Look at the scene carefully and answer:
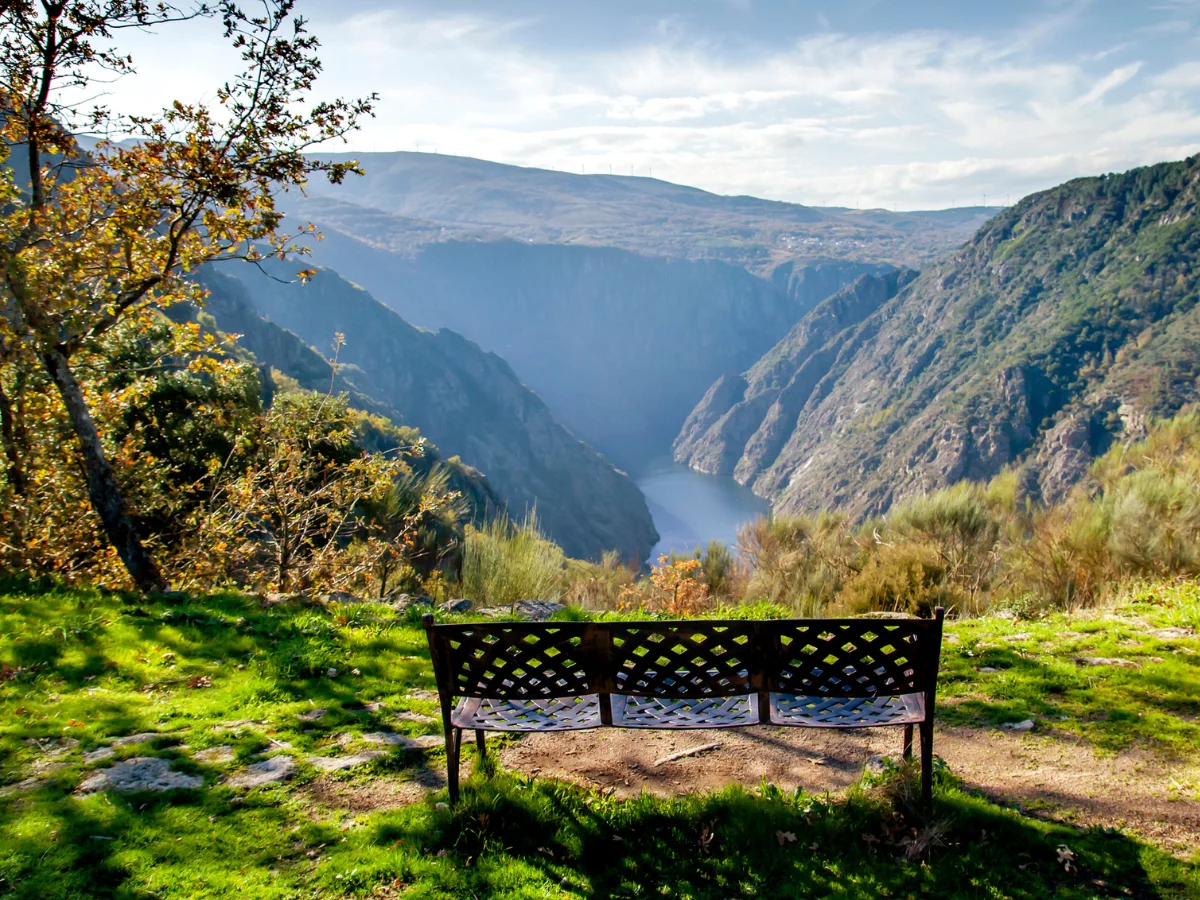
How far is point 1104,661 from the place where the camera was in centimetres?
519

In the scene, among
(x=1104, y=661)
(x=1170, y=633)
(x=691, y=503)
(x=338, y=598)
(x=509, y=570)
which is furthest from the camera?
(x=691, y=503)

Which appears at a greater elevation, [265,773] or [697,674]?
[697,674]

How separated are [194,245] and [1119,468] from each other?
14.0 m

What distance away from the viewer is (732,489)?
421 feet

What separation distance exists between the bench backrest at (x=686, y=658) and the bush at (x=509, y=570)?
5.61m

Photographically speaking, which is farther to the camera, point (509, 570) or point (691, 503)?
point (691, 503)

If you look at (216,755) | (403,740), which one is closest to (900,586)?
(403,740)

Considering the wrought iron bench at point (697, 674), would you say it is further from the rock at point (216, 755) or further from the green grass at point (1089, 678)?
the green grass at point (1089, 678)

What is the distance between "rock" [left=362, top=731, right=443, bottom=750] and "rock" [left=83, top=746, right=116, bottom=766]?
1.24 metres

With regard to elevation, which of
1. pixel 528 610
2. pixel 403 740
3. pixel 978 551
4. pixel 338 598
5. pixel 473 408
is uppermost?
pixel 403 740

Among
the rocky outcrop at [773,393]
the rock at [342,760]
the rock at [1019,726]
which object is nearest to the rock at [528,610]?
the rock at [342,760]

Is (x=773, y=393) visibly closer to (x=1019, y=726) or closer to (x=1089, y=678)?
(x=1089, y=678)

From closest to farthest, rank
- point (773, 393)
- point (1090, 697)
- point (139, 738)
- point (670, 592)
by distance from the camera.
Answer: point (139, 738) < point (1090, 697) < point (670, 592) < point (773, 393)

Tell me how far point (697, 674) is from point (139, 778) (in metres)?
2.73
